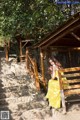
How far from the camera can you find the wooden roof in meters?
8.72

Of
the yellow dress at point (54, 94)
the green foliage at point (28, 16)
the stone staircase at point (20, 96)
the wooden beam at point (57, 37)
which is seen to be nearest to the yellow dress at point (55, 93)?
the yellow dress at point (54, 94)

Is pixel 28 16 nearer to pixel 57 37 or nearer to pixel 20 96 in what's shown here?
pixel 57 37

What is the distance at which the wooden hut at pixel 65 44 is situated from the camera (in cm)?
909

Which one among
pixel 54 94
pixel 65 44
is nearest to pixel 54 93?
pixel 54 94

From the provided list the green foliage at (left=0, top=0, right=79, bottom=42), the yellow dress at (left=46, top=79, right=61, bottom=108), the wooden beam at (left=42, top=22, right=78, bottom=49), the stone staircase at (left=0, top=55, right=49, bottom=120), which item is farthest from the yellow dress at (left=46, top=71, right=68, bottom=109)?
the green foliage at (left=0, top=0, right=79, bottom=42)

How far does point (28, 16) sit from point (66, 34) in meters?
3.50

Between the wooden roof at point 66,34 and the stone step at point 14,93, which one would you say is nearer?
the wooden roof at point 66,34

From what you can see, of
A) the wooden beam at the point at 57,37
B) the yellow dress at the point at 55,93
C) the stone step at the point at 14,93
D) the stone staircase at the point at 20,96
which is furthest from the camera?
the stone step at the point at 14,93

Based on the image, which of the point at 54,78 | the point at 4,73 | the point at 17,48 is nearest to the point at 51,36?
the point at 54,78

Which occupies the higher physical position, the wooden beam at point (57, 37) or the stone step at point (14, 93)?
the wooden beam at point (57, 37)

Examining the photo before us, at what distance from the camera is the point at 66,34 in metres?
9.92

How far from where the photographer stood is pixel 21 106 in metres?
10.3

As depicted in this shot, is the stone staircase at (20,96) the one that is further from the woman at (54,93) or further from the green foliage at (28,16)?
the green foliage at (28,16)

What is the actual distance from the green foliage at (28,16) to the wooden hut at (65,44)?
158 cm
